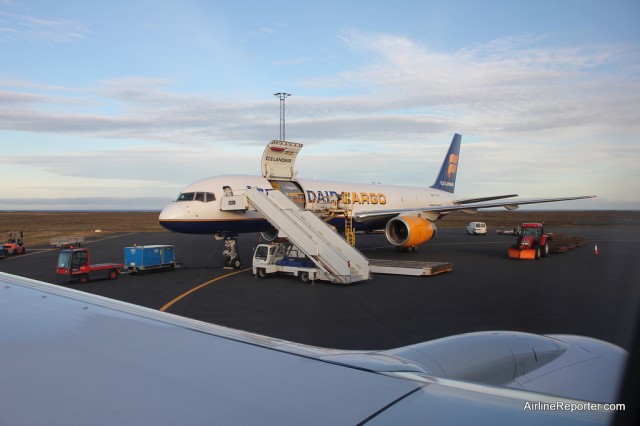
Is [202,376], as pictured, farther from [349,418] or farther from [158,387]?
[349,418]

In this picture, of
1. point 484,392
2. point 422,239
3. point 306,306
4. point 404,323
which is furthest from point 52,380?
point 422,239

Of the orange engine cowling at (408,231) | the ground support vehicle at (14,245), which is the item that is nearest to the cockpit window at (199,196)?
the orange engine cowling at (408,231)

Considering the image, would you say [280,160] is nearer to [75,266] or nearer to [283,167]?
[283,167]

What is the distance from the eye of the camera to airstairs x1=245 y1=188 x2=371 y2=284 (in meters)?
16.5

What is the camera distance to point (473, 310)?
39.5 feet

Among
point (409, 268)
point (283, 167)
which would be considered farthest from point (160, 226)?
point (409, 268)

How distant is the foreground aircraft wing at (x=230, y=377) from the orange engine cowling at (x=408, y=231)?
1906 centimetres

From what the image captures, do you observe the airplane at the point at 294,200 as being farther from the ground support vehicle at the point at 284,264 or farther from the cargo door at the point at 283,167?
the ground support vehicle at the point at 284,264

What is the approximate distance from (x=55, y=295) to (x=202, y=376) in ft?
8.23

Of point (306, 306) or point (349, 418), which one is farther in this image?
point (306, 306)

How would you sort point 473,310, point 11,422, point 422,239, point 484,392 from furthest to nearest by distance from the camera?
1. point 422,239
2. point 473,310
3. point 484,392
4. point 11,422

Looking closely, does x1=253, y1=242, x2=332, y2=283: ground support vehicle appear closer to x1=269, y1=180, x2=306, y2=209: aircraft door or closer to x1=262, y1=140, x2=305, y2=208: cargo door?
x1=262, y1=140, x2=305, y2=208: cargo door

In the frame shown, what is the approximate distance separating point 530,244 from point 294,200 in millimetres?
11716

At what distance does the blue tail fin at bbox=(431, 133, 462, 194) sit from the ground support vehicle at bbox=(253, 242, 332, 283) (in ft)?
69.8
